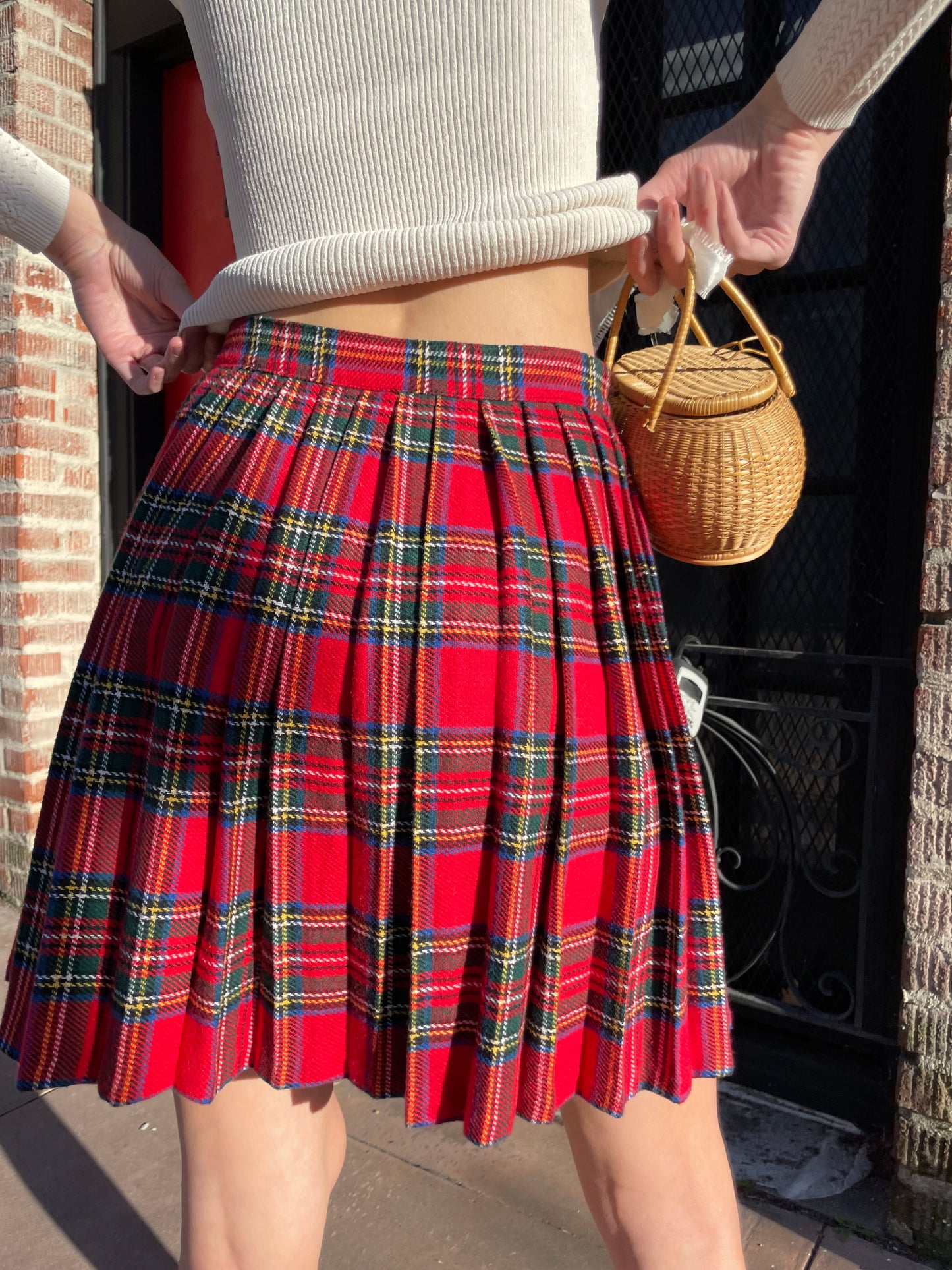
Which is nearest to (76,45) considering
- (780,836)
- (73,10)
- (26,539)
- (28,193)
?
(73,10)

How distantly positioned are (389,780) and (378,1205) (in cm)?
134

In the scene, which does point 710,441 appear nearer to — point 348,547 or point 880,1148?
point 348,547

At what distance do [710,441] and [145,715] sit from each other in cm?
57

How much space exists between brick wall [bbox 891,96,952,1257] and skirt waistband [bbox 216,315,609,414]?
0.88 m

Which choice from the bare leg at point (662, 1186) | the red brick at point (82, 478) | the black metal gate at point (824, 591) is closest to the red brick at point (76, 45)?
the red brick at point (82, 478)

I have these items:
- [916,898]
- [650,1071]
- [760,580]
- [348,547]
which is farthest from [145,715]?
[760,580]

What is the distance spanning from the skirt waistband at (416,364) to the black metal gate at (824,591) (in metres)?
1.27

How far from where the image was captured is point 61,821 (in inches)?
34.6

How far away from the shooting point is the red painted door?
277 centimetres

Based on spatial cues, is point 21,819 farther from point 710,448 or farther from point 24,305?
point 710,448

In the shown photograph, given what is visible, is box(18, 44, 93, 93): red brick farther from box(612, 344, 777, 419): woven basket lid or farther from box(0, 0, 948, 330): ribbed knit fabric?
box(612, 344, 777, 419): woven basket lid

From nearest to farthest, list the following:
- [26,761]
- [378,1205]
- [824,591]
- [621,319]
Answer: [621,319] → [378,1205] → [824,591] → [26,761]

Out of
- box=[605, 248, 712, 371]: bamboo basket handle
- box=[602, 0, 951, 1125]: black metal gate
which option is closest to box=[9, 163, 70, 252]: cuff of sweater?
box=[605, 248, 712, 371]: bamboo basket handle

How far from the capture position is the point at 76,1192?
5.81 ft
